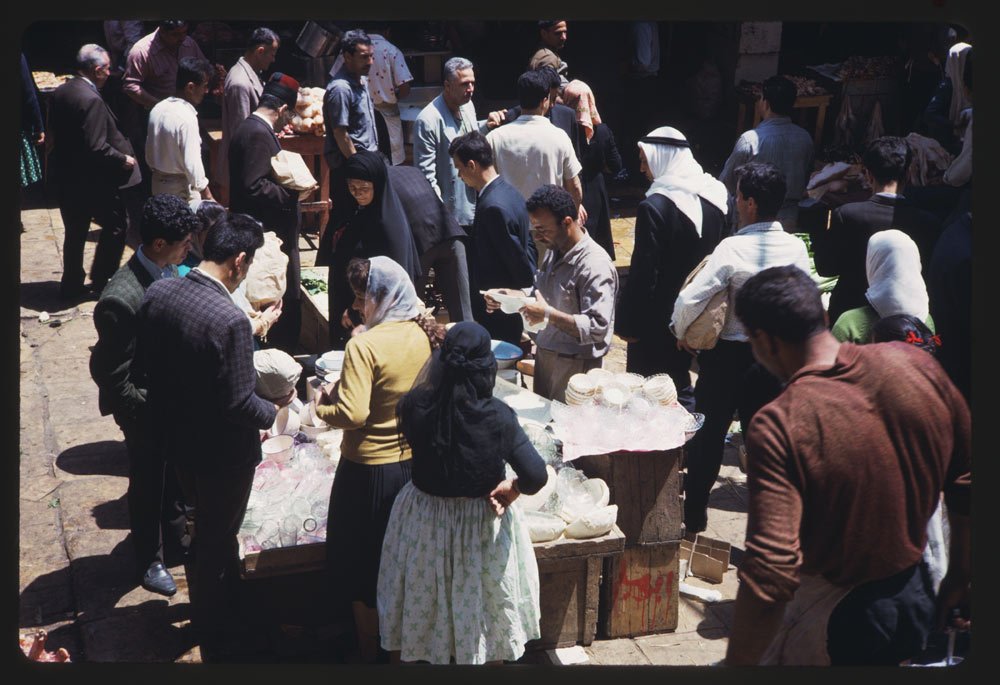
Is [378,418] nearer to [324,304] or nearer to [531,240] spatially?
[531,240]

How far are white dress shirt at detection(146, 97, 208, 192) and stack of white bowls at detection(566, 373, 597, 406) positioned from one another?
10.6 feet

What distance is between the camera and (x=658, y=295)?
510 centimetres

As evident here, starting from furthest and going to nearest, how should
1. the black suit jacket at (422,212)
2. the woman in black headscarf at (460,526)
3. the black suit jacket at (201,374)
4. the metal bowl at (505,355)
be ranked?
the black suit jacket at (422,212), the metal bowl at (505,355), the black suit jacket at (201,374), the woman in black headscarf at (460,526)

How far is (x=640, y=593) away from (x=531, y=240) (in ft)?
7.05

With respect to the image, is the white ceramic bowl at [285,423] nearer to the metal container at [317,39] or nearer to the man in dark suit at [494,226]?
the man in dark suit at [494,226]

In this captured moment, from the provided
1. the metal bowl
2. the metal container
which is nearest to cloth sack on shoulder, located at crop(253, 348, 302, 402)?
the metal bowl

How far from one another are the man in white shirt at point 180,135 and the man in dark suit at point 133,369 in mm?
2273

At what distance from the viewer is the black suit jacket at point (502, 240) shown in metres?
5.41

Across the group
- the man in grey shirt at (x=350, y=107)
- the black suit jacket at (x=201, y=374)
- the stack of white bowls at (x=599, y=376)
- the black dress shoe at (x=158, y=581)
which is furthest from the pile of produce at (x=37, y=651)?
the man in grey shirt at (x=350, y=107)

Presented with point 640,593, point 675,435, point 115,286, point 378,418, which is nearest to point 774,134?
point 675,435

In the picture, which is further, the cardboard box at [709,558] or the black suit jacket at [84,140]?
the black suit jacket at [84,140]

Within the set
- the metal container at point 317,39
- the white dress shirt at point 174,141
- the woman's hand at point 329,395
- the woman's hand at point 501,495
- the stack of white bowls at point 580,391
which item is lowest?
the woman's hand at point 501,495

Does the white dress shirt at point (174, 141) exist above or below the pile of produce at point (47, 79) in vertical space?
below

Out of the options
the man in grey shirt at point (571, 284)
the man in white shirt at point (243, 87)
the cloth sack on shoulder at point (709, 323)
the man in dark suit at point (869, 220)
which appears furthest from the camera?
the man in white shirt at point (243, 87)
